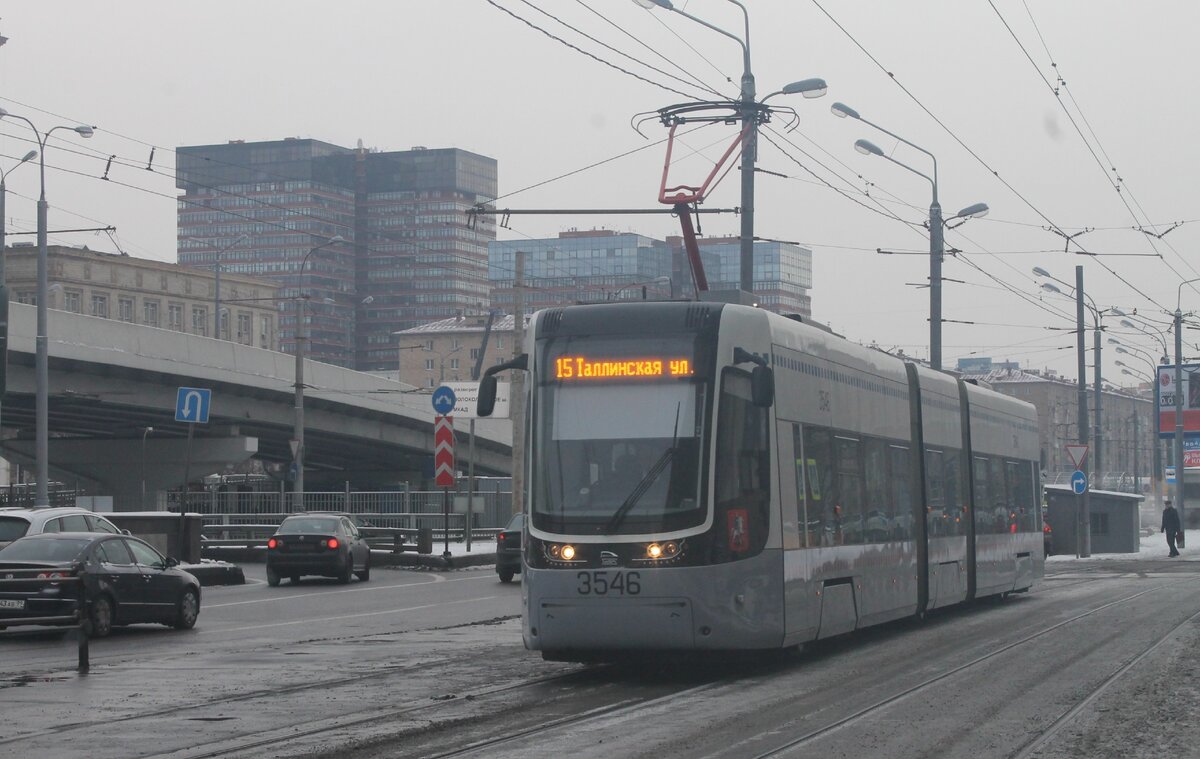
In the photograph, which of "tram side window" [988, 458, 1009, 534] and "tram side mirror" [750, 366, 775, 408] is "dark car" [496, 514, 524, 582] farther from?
"tram side mirror" [750, 366, 775, 408]

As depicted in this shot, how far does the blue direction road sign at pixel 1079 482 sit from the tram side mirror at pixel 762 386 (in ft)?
99.8

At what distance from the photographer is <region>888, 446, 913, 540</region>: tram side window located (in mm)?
17484

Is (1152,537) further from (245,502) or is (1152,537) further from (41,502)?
(41,502)

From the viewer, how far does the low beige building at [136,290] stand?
106312 millimetres

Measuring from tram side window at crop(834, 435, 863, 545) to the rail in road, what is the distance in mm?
1168

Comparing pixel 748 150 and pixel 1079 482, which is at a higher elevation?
pixel 748 150

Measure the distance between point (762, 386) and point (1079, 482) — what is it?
31313 mm

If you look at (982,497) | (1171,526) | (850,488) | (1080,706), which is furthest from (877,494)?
(1171,526)

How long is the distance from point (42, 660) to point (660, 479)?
22.7ft

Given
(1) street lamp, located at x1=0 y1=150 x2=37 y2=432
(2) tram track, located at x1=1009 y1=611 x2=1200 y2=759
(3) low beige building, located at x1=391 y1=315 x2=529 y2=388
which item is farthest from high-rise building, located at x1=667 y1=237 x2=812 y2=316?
(2) tram track, located at x1=1009 y1=611 x2=1200 y2=759

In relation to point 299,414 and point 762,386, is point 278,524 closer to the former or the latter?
point 299,414

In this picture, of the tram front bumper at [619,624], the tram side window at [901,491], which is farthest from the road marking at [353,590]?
the tram front bumper at [619,624]

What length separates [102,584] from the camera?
63.6 ft

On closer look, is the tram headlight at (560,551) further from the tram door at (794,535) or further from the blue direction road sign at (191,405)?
the blue direction road sign at (191,405)
